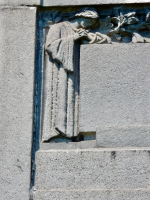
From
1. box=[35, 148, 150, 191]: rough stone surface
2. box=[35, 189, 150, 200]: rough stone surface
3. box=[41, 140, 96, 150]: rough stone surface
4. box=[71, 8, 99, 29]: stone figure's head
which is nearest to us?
box=[35, 189, 150, 200]: rough stone surface

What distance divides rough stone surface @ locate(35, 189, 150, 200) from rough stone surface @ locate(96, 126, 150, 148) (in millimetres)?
499

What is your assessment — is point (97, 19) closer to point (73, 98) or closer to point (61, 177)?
point (73, 98)

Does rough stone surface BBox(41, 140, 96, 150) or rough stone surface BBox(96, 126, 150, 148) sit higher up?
rough stone surface BBox(96, 126, 150, 148)

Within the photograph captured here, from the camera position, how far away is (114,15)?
6.70m

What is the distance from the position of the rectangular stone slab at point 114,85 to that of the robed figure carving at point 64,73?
0.29ft

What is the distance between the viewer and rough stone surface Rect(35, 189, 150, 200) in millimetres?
5809

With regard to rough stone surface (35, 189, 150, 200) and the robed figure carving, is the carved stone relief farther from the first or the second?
rough stone surface (35, 189, 150, 200)

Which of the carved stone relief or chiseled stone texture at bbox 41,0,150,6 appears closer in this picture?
the carved stone relief

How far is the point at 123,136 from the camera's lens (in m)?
6.14

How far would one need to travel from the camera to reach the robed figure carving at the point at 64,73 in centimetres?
629

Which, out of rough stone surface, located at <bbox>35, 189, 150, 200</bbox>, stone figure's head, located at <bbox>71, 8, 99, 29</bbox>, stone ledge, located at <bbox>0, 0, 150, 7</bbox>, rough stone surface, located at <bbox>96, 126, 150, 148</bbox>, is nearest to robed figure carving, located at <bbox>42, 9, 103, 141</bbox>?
stone figure's head, located at <bbox>71, 8, 99, 29</bbox>

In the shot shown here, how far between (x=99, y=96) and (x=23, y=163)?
1.00 m

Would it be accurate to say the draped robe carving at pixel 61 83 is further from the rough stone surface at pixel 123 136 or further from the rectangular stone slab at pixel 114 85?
the rough stone surface at pixel 123 136

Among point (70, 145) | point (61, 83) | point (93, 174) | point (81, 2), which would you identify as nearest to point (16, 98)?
point (61, 83)
